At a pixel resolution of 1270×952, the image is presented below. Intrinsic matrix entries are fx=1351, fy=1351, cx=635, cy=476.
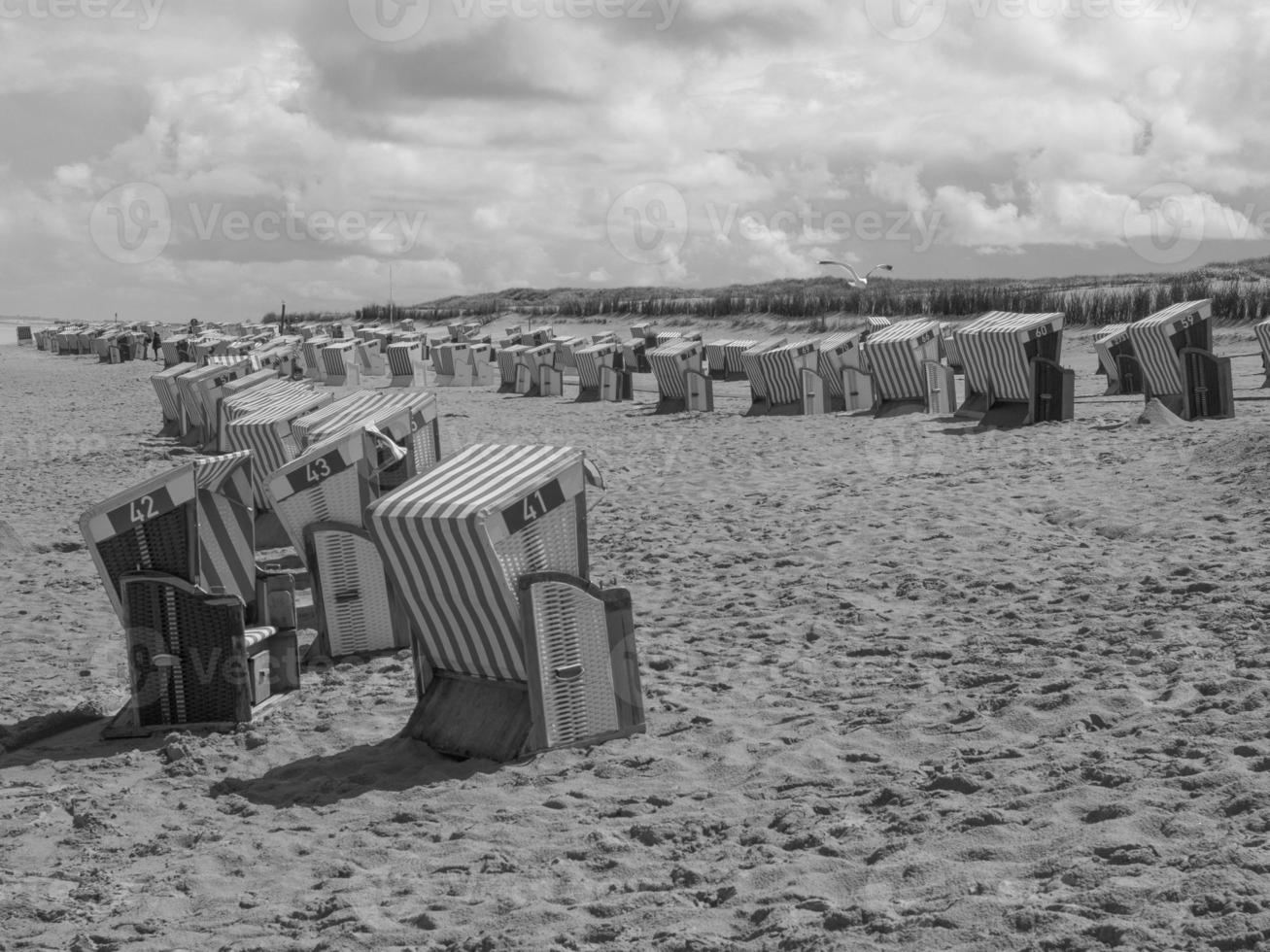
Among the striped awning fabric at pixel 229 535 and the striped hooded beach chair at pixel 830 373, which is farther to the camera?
the striped hooded beach chair at pixel 830 373

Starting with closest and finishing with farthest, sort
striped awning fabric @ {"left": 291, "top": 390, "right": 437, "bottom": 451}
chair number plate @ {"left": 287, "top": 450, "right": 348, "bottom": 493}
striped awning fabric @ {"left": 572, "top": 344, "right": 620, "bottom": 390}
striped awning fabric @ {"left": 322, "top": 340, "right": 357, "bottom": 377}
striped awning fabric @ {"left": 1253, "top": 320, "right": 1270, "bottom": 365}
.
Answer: chair number plate @ {"left": 287, "top": 450, "right": 348, "bottom": 493} → striped awning fabric @ {"left": 291, "top": 390, "right": 437, "bottom": 451} → striped awning fabric @ {"left": 1253, "top": 320, "right": 1270, "bottom": 365} → striped awning fabric @ {"left": 572, "top": 344, "right": 620, "bottom": 390} → striped awning fabric @ {"left": 322, "top": 340, "right": 357, "bottom": 377}

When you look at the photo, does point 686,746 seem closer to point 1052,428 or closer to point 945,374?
point 1052,428

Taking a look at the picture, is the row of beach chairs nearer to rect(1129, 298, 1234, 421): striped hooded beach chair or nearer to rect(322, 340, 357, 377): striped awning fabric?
rect(1129, 298, 1234, 421): striped hooded beach chair

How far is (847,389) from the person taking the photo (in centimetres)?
2078

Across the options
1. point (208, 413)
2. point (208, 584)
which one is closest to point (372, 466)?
point (208, 584)

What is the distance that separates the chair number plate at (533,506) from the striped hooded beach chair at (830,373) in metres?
15.7

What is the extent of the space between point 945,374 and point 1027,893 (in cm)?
1647

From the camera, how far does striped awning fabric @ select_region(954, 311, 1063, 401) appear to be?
16.4m

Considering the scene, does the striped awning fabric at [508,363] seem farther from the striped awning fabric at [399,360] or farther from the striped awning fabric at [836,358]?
the striped awning fabric at [836,358]

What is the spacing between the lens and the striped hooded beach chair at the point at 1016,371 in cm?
1591

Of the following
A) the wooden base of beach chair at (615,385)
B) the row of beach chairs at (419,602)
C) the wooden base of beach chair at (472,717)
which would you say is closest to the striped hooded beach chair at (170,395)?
the wooden base of beach chair at (615,385)

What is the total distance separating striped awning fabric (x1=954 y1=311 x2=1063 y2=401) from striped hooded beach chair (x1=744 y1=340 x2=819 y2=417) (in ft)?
12.6

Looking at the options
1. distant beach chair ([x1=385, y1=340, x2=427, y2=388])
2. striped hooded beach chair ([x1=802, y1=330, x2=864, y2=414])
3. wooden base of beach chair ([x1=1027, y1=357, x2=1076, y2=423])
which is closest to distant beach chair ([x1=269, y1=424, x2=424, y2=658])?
wooden base of beach chair ([x1=1027, y1=357, x2=1076, y2=423])

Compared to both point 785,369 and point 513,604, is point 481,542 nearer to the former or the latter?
point 513,604
